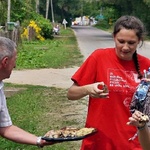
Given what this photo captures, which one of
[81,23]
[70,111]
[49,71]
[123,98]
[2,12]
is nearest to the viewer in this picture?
[123,98]

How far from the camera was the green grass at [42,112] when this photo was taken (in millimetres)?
7031

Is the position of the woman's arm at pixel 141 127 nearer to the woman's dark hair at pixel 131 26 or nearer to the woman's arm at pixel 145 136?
the woman's arm at pixel 145 136

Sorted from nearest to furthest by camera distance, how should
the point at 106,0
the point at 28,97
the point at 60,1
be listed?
the point at 28,97
the point at 106,0
the point at 60,1

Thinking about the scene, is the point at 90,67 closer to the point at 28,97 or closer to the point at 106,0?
the point at 28,97

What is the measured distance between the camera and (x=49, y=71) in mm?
17188

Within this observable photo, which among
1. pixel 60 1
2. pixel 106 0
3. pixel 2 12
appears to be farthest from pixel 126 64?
pixel 60 1

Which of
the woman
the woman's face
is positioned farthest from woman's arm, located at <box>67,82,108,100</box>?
the woman's face

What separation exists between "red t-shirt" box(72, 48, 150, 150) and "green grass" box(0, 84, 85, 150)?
10.8 ft

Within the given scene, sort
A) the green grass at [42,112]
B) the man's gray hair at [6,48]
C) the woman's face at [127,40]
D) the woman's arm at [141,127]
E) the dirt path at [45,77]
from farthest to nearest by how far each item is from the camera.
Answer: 1. the dirt path at [45,77]
2. the green grass at [42,112]
3. the woman's face at [127,40]
4. the man's gray hair at [6,48]
5. the woman's arm at [141,127]

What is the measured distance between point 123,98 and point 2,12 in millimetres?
25761

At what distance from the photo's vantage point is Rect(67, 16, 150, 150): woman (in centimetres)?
342

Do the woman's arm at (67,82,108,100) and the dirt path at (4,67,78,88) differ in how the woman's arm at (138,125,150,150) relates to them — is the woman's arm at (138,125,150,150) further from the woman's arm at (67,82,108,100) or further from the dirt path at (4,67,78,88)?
the dirt path at (4,67,78,88)

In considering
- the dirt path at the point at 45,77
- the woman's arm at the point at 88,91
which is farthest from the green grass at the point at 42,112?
the woman's arm at the point at 88,91

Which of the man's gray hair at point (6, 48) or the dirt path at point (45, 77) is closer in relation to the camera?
the man's gray hair at point (6, 48)
